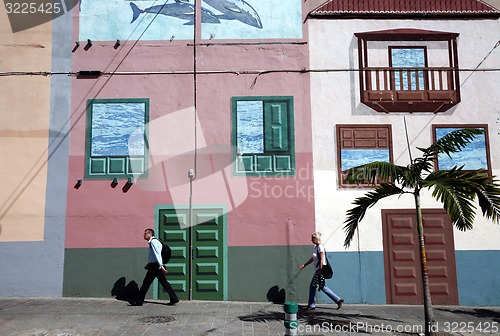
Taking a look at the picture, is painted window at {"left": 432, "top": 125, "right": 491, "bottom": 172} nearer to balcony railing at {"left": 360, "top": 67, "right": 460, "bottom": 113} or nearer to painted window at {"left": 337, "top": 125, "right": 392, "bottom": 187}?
balcony railing at {"left": 360, "top": 67, "right": 460, "bottom": 113}

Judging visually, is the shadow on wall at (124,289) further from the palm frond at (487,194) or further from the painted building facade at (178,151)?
the palm frond at (487,194)

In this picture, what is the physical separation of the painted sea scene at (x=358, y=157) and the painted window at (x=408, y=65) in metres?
1.73

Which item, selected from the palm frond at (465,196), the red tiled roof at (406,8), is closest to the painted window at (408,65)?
the red tiled roof at (406,8)

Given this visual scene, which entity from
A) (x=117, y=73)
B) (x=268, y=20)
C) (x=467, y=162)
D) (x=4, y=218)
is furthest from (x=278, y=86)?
(x=4, y=218)

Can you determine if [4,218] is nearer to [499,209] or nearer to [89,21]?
[89,21]

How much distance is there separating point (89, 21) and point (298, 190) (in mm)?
6774

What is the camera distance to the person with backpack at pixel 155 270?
10328mm

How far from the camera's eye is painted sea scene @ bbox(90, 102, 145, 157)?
1162cm

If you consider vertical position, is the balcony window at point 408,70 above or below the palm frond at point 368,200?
above

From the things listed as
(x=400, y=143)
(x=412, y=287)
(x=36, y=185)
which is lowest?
(x=412, y=287)

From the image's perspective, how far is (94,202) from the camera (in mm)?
11430

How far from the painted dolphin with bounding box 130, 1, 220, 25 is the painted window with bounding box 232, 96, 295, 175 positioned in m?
2.26

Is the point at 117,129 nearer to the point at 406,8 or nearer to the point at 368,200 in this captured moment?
the point at 368,200

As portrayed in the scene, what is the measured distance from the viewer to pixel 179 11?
12.3 m
